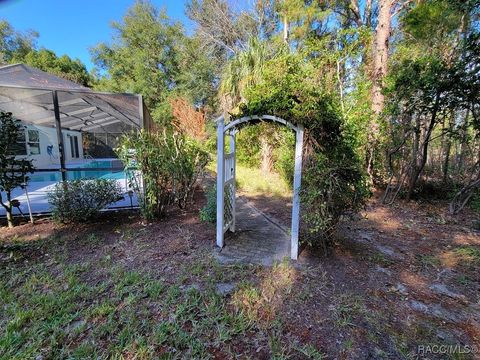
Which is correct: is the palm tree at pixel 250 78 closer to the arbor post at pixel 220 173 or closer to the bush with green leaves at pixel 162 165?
the bush with green leaves at pixel 162 165

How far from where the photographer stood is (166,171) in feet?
13.3

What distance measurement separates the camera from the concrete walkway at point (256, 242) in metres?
→ 2.94

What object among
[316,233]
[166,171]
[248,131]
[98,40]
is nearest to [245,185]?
[248,131]

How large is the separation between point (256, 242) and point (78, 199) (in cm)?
287

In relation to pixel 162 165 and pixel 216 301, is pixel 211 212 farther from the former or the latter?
pixel 216 301

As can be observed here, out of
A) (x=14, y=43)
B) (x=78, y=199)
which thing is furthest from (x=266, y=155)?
(x=14, y=43)

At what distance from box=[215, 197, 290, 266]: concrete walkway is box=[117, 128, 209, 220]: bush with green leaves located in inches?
50.5

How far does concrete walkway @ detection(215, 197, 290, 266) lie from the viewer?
116 inches

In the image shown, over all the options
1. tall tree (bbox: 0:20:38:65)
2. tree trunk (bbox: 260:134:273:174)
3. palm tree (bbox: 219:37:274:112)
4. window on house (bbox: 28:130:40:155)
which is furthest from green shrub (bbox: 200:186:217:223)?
tall tree (bbox: 0:20:38:65)

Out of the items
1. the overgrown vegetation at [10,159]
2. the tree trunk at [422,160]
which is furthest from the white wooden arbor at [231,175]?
the tree trunk at [422,160]

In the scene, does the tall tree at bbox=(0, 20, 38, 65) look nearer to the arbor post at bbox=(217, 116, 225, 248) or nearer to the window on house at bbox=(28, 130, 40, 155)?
the window on house at bbox=(28, 130, 40, 155)

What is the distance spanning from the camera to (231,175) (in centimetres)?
359

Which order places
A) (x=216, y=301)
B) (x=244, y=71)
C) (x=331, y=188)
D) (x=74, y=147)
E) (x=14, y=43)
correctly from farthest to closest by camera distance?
(x=14, y=43) < (x=74, y=147) < (x=244, y=71) < (x=331, y=188) < (x=216, y=301)

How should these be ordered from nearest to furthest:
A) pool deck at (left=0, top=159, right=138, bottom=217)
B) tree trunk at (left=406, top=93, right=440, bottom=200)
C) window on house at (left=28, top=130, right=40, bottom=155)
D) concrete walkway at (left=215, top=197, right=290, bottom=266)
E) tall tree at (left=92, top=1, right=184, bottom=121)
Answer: concrete walkway at (left=215, top=197, right=290, bottom=266) < pool deck at (left=0, top=159, right=138, bottom=217) < tree trunk at (left=406, top=93, right=440, bottom=200) < window on house at (left=28, top=130, right=40, bottom=155) < tall tree at (left=92, top=1, right=184, bottom=121)
